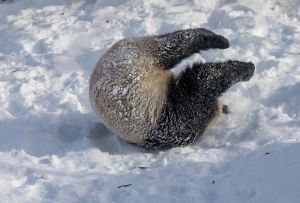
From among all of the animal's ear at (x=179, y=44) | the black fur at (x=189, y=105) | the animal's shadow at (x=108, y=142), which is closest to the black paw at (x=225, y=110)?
the black fur at (x=189, y=105)

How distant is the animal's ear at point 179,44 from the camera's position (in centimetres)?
571

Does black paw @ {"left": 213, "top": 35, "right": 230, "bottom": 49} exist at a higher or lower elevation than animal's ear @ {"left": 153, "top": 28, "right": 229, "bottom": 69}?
lower

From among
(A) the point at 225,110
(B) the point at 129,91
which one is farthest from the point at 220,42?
(B) the point at 129,91

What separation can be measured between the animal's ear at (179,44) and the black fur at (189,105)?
194 millimetres

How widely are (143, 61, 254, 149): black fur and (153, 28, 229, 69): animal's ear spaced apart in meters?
0.19

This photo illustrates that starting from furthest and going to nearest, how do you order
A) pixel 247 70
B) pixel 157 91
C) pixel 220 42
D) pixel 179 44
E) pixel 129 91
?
pixel 220 42
pixel 247 70
pixel 179 44
pixel 157 91
pixel 129 91

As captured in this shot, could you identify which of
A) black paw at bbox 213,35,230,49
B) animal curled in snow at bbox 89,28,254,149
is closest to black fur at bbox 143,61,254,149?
animal curled in snow at bbox 89,28,254,149

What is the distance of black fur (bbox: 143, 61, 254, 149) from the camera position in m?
5.59

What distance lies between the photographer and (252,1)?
24.5ft

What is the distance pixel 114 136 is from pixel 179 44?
120 centimetres

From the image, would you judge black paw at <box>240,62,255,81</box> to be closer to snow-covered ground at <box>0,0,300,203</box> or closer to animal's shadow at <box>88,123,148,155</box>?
snow-covered ground at <box>0,0,300,203</box>

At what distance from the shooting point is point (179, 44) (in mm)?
5773

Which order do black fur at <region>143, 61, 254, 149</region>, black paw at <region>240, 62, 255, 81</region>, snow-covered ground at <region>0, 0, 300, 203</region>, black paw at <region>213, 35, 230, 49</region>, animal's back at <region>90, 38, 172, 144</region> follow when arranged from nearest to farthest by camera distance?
snow-covered ground at <region>0, 0, 300, 203</region> < animal's back at <region>90, 38, 172, 144</region> < black fur at <region>143, 61, 254, 149</region> < black paw at <region>240, 62, 255, 81</region> < black paw at <region>213, 35, 230, 49</region>

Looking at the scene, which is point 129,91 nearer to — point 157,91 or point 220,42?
point 157,91
